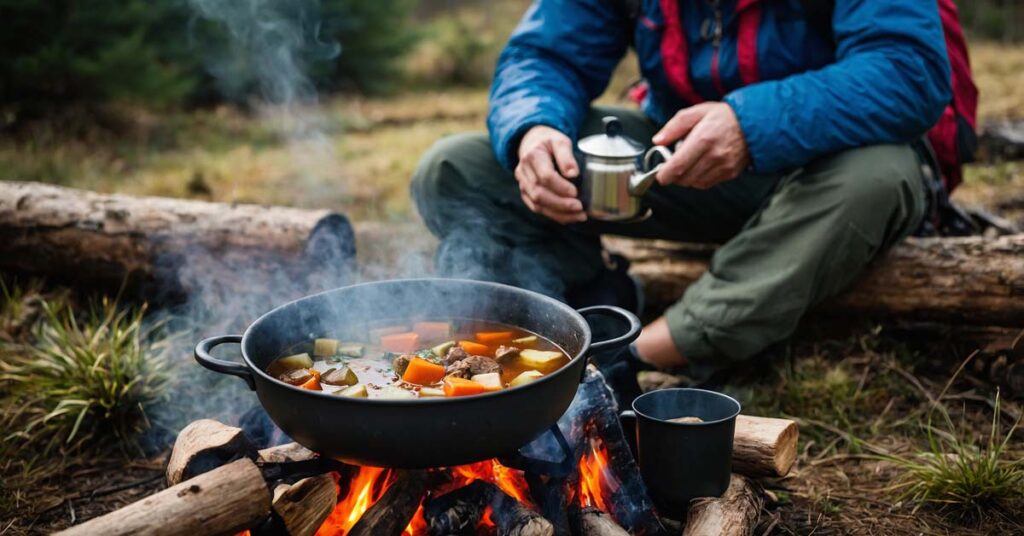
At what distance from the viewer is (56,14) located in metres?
6.35

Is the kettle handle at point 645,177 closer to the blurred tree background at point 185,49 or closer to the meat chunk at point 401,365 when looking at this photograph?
the meat chunk at point 401,365

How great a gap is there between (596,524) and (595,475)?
0.61 feet

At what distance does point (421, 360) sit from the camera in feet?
6.59

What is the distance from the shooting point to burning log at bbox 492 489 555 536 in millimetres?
1890

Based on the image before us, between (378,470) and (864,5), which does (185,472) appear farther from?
(864,5)

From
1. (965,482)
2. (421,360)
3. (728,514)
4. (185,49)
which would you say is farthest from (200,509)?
(185,49)

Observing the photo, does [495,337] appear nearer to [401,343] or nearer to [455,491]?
[401,343]

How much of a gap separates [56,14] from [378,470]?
580 cm

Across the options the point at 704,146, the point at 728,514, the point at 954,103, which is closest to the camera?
the point at 728,514

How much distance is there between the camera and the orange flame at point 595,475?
219 cm

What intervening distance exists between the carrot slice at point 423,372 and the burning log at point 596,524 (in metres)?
0.50

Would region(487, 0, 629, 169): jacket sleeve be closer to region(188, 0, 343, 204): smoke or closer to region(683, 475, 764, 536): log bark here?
region(683, 475, 764, 536): log bark

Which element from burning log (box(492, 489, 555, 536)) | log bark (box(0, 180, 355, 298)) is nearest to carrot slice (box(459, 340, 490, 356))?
burning log (box(492, 489, 555, 536))

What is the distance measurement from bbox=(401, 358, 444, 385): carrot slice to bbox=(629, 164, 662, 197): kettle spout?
1.04 m
